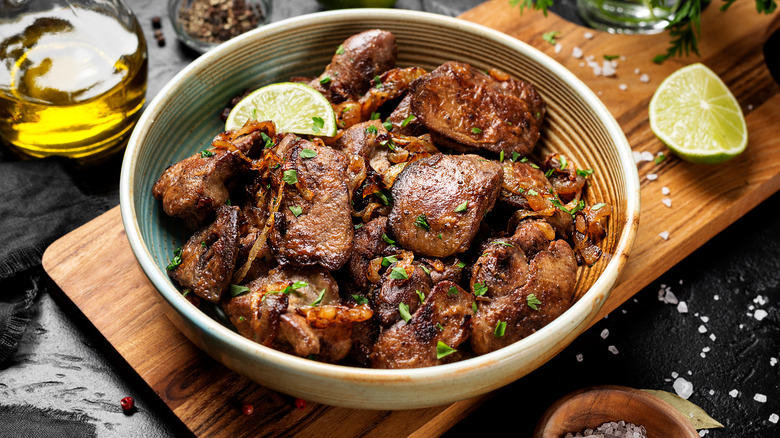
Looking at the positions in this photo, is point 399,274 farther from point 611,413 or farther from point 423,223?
point 611,413

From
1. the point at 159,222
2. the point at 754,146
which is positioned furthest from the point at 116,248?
the point at 754,146

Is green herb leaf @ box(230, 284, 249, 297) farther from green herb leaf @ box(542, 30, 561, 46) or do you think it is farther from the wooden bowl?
green herb leaf @ box(542, 30, 561, 46)

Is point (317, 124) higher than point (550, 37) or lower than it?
higher

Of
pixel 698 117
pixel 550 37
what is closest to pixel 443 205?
pixel 698 117

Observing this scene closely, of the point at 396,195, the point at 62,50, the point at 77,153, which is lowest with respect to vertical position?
the point at 77,153

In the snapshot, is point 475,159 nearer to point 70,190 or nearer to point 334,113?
point 334,113

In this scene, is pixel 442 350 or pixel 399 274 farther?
pixel 399 274
